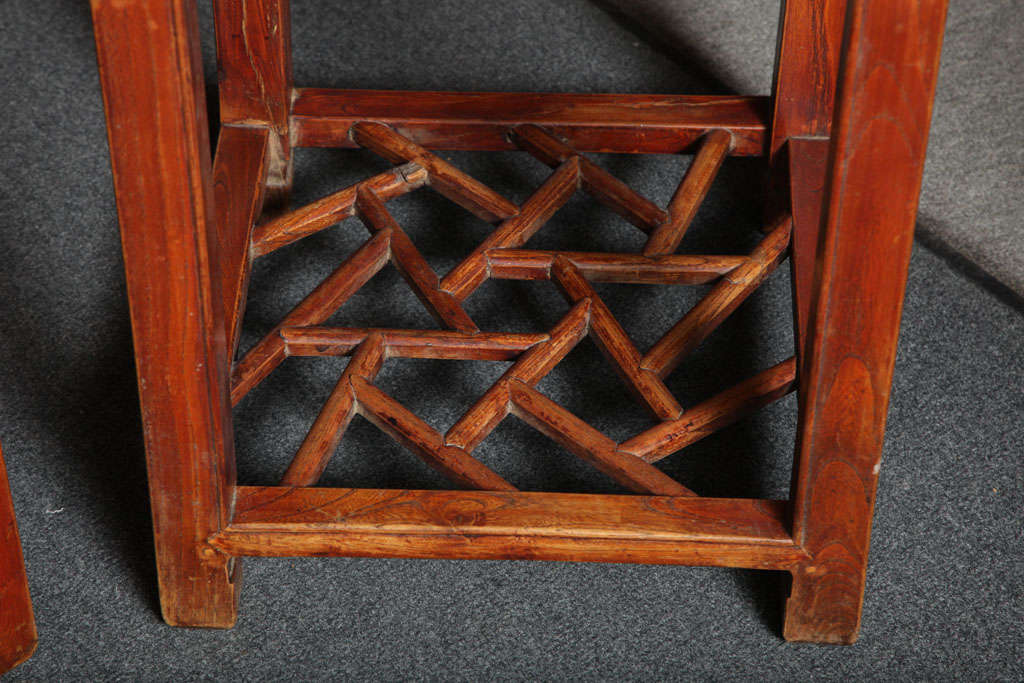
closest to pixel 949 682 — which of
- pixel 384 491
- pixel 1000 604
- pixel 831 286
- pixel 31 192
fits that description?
pixel 1000 604

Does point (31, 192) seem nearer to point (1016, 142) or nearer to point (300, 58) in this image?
point (300, 58)

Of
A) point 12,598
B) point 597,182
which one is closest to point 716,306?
point 597,182

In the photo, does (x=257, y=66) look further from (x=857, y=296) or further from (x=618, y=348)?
(x=857, y=296)

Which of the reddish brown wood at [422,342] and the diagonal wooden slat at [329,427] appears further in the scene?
the reddish brown wood at [422,342]

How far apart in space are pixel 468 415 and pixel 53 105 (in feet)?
2.58

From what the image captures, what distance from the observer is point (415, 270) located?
3.70 ft

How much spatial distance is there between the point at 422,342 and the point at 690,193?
12.8 inches

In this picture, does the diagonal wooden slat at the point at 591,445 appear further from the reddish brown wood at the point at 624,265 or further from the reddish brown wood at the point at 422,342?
the reddish brown wood at the point at 624,265

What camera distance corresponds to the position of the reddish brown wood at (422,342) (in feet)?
3.46

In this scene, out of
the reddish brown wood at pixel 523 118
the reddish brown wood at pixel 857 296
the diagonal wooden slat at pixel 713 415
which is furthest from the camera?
the reddish brown wood at pixel 523 118

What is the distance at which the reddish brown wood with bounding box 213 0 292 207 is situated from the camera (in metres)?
1.20

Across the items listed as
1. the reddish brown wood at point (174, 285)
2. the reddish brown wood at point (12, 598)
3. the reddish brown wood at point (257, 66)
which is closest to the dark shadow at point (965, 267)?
the reddish brown wood at point (257, 66)

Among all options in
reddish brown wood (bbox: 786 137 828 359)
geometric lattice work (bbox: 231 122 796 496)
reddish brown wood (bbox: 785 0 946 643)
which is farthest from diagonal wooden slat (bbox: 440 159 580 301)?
reddish brown wood (bbox: 785 0 946 643)

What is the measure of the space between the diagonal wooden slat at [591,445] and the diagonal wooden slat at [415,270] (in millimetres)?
98
